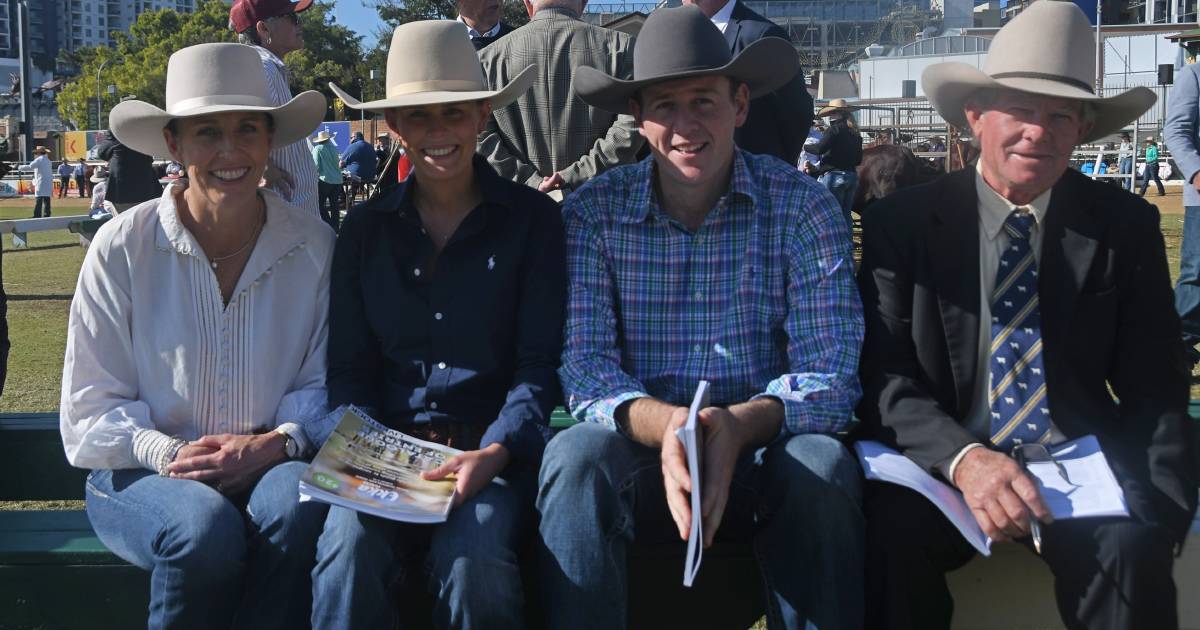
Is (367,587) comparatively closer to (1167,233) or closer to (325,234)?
(325,234)

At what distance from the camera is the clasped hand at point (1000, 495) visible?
271 cm

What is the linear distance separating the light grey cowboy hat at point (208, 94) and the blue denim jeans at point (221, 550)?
109cm

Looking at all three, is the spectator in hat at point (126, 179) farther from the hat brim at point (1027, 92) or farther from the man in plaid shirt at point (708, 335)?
the hat brim at point (1027, 92)

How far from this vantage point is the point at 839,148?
13039mm

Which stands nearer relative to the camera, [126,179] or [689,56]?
[689,56]

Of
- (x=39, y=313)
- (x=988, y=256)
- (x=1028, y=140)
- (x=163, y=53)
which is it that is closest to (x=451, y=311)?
(x=988, y=256)

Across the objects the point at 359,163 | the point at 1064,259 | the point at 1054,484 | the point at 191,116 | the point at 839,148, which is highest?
the point at 359,163

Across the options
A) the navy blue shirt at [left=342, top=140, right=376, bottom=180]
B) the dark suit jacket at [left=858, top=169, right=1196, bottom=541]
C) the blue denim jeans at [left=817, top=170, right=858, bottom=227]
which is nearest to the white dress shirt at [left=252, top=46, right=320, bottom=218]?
the dark suit jacket at [left=858, top=169, right=1196, bottom=541]

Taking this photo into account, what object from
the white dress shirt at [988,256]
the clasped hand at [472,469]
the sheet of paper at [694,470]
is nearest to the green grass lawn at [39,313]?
the white dress shirt at [988,256]

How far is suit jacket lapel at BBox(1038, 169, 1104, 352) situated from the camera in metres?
3.03

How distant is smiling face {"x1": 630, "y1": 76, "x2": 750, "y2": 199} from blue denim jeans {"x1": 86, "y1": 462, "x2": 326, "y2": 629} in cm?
135

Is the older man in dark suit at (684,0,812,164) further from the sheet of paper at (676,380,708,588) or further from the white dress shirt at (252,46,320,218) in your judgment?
the sheet of paper at (676,380,708,588)

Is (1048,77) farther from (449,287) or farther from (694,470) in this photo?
(449,287)

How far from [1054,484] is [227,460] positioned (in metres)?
2.18
